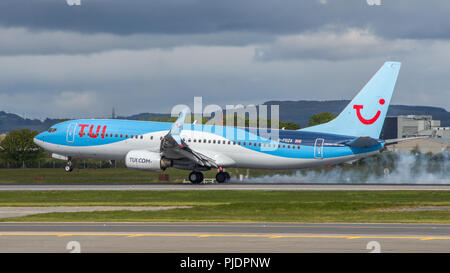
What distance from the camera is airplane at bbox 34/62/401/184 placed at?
62031 mm

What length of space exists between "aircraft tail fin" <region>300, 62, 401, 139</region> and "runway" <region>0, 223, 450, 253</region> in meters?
30.0

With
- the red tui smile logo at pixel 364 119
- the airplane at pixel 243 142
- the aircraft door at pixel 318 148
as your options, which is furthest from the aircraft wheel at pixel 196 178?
the red tui smile logo at pixel 364 119

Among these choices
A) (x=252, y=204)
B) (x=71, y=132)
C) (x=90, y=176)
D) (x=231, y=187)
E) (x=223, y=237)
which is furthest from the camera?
(x=90, y=176)

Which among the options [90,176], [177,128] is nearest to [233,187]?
[177,128]

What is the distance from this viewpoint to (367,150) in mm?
61562

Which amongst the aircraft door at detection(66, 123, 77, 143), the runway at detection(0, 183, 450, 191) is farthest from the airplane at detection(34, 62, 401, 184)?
the runway at detection(0, 183, 450, 191)

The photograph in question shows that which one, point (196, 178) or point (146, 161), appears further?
point (196, 178)

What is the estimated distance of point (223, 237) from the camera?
94.0ft

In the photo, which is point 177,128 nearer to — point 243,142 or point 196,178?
point 196,178

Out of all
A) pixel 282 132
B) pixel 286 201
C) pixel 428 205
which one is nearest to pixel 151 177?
pixel 282 132

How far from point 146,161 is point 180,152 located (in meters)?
2.99

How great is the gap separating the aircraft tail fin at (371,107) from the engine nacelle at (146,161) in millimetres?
14993

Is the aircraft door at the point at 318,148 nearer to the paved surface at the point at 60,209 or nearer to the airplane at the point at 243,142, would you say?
the airplane at the point at 243,142
